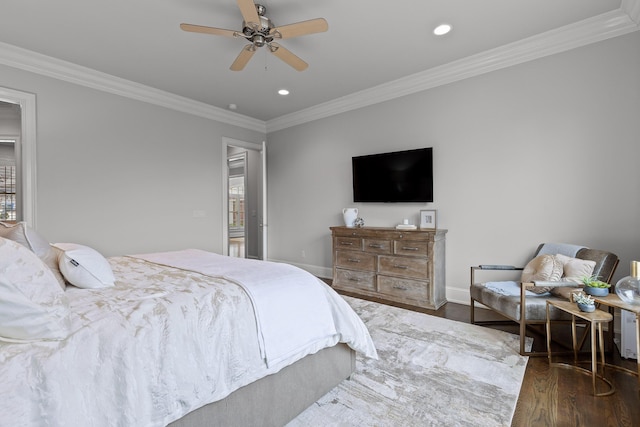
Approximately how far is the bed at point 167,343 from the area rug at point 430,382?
6.4 inches

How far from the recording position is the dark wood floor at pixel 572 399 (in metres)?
1.59

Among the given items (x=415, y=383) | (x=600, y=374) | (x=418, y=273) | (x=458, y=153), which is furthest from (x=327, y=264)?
(x=600, y=374)

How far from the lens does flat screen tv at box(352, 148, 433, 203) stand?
12.6 feet

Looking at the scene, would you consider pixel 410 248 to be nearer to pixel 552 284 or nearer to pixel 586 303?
pixel 552 284

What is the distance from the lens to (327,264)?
4.95 m

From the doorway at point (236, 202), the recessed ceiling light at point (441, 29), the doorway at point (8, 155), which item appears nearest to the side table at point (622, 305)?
the recessed ceiling light at point (441, 29)

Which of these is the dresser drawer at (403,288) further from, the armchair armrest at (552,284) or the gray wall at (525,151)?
the armchair armrest at (552,284)

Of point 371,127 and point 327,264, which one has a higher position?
point 371,127

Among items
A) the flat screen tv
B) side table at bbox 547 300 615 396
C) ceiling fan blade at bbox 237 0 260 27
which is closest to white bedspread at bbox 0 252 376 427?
side table at bbox 547 300 615 396

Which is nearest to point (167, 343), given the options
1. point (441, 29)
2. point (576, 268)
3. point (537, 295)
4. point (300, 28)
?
point (300, 28)

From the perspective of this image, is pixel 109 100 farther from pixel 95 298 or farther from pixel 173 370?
pixel 173 370

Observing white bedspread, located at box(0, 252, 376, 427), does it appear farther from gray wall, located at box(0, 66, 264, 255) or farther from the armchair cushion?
gray wall, located at box(0, 66, 264, 255)

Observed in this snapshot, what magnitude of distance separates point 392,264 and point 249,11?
9.79ft

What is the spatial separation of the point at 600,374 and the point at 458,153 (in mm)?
2442
